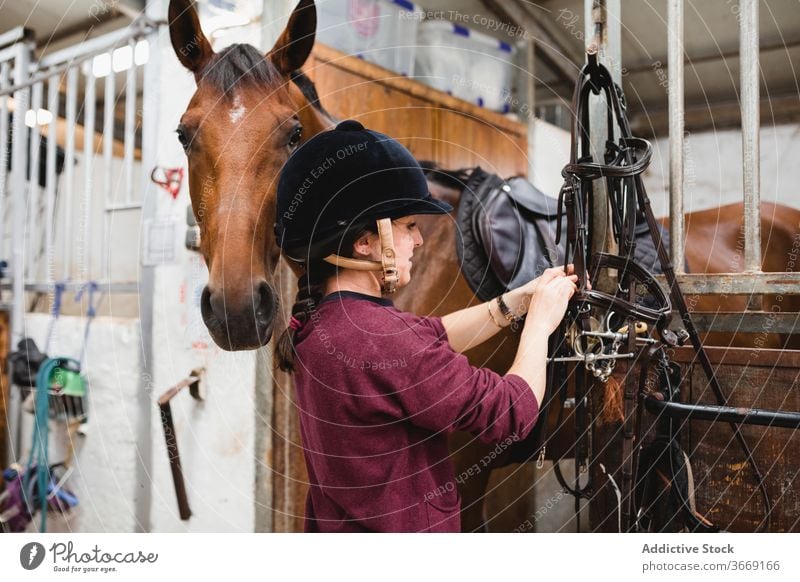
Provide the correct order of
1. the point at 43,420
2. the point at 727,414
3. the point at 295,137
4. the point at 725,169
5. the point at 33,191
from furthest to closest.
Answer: the point at 725,169
the point at 33,191
the point at 43,420
the point at 295,137
the point at 727,414

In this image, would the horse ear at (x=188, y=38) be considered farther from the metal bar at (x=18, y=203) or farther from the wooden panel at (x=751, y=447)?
the wooden panel at (x=751, y=447)

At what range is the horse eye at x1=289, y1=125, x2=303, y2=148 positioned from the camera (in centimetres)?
92

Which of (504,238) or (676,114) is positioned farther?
(504,238)

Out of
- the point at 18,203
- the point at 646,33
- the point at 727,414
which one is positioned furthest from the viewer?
the point at 646,33

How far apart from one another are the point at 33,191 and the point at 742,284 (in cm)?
166

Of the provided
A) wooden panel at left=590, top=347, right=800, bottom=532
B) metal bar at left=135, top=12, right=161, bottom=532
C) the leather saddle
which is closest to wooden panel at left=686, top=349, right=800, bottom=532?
wooden panel at left=590, top=347, right=800, bottom=532

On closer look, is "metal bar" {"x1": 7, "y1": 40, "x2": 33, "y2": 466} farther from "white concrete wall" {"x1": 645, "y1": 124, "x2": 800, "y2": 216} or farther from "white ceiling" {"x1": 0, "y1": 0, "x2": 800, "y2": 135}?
"white concrete wall" {"x1": 645, "y1": 124, "x2": 800, "y2": 216}

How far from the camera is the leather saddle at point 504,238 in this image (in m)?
1.11

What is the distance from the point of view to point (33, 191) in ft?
4.81

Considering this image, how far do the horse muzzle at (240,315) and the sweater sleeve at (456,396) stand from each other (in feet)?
0.96

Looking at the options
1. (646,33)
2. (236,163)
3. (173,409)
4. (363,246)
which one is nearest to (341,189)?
(363,246)

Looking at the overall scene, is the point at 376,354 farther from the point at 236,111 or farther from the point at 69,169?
the point at 69,169

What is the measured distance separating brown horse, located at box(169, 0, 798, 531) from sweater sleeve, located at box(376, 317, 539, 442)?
0.31m
